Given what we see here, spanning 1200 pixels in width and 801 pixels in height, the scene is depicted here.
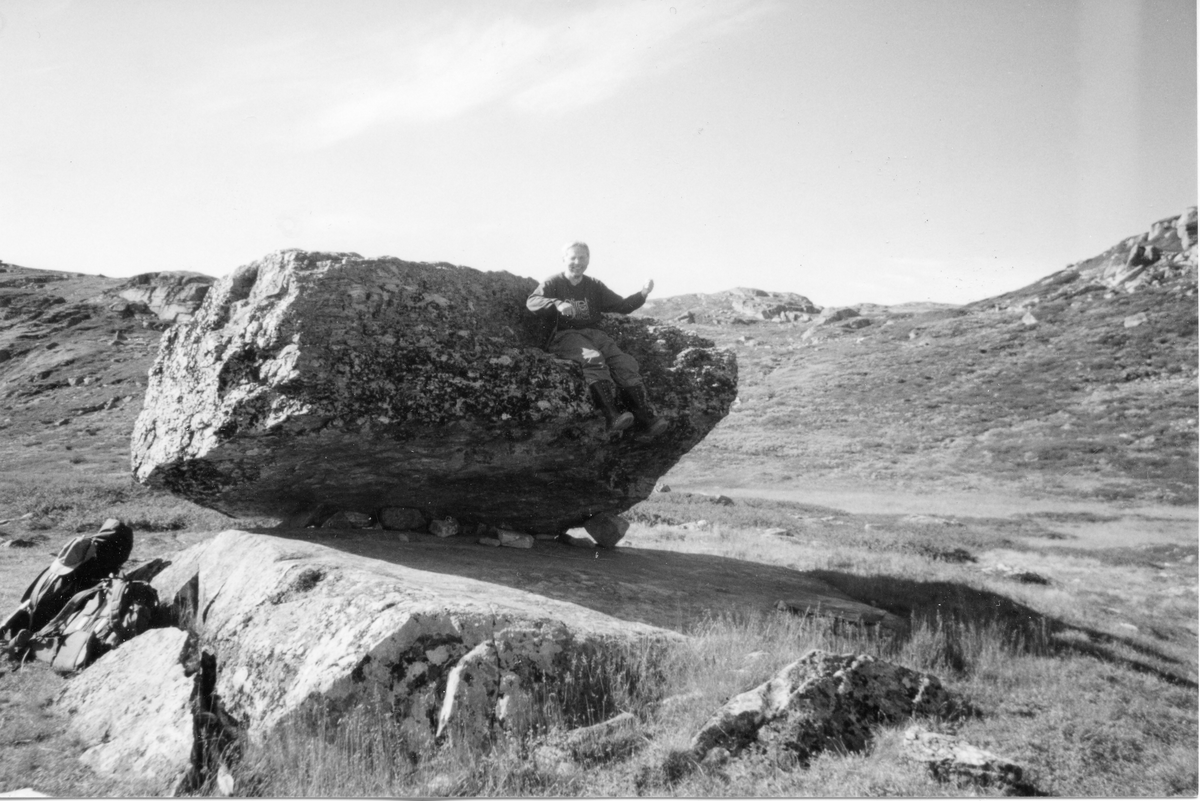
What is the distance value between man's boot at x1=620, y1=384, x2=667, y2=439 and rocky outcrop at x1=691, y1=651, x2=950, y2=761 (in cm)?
535

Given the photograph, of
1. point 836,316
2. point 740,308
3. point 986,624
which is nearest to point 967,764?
point 986,624

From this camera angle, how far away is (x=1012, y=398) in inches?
1943

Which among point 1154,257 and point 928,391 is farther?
point 1154,257

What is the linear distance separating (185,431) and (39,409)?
6217 centimetres

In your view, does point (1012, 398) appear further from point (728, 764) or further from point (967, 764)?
point (728, 764)

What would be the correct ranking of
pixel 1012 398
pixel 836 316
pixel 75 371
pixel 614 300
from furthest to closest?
pixel 836 316, pixel 75 371, pixel 1012 398, pixel 614 300

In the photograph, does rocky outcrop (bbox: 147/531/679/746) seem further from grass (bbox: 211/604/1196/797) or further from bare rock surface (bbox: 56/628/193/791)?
bare rock surface (bbox: 56/628/193/791)

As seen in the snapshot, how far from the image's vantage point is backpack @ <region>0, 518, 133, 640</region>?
9.16 meters

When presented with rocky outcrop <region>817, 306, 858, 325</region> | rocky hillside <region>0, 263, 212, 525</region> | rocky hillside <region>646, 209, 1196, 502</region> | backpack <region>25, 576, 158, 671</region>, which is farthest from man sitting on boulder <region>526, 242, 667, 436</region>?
rocky outcrop <region>817, 306, 858, 325</region>

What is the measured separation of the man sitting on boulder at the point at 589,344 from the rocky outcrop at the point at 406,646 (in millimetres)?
3434

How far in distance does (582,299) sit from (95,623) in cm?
780

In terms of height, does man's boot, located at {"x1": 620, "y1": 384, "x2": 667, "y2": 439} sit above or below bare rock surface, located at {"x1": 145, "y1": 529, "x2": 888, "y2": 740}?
above

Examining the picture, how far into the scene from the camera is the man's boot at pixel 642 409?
11172 mm

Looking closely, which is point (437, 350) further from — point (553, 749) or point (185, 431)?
point (553, 749)
